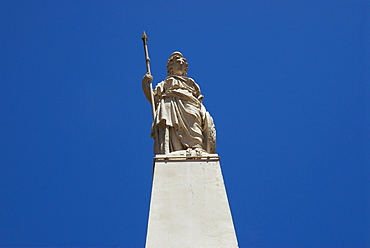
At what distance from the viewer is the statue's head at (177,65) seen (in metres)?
18.8

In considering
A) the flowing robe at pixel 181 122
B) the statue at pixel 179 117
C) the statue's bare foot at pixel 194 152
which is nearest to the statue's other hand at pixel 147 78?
the statue at pixel 179 117

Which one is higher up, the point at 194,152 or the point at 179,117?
the point at 179,117

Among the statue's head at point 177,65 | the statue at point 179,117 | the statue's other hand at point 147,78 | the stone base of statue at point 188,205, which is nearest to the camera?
the stone base of statue at point 188,205

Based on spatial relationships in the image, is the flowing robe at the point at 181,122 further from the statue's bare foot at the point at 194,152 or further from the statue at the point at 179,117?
the statue's bare foot at the point at 194,152

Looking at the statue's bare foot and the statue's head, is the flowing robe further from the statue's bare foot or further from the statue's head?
the statue's head

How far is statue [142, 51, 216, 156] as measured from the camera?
Result: 55.7 feet

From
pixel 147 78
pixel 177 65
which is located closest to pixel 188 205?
pixel 147 78

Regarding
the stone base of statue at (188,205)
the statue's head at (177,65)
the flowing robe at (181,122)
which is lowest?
the stone base of statue at (188,205)

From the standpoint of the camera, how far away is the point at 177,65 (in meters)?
18.9

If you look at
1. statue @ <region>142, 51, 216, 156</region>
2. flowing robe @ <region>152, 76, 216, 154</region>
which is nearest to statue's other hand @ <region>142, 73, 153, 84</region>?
statue @ <region>142, 51, 216, 156</region>

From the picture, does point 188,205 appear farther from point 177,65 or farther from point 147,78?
point 177,65

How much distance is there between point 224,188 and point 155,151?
7.90 feet

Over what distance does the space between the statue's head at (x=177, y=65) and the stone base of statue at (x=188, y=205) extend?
3.21m

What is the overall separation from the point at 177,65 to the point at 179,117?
6.85 ft
